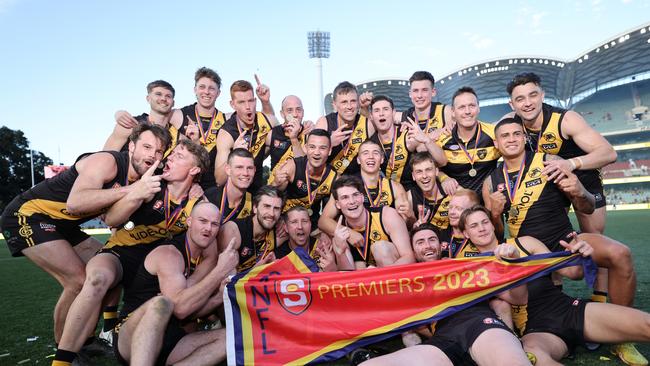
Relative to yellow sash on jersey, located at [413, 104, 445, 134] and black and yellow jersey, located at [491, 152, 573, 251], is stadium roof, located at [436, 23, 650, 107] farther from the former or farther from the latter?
black and yellow jersey, located at [491, 152, 573, 251]

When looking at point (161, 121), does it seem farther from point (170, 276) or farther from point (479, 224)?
point (479, 224)

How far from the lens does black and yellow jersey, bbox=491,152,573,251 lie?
464 cm

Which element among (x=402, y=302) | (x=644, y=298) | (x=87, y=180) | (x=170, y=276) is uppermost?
(x=87, y=180)

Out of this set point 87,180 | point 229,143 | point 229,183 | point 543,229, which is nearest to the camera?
point 87,180

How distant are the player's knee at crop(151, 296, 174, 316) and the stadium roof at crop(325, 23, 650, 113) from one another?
5697 centimetres

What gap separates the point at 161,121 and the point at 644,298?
743cm

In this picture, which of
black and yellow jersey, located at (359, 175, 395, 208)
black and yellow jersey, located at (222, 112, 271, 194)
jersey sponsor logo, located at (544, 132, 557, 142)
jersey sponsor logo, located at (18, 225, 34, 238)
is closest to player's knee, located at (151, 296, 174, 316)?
jersey sponsor logo, located at (18, 225, 34, 238)

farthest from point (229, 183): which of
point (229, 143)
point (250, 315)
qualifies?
point (250, 315)

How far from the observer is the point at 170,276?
3.82m

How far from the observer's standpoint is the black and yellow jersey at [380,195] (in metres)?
5.71

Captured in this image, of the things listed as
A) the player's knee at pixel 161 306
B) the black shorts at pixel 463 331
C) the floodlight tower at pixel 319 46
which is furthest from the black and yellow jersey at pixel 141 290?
the floodlight tower at pixel 319 46

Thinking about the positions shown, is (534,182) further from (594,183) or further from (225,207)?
(225,207)

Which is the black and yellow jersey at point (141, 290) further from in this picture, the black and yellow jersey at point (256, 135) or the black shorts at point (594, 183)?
the black shorts at point (594, 183)

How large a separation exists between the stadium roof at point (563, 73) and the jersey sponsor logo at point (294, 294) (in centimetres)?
5628
